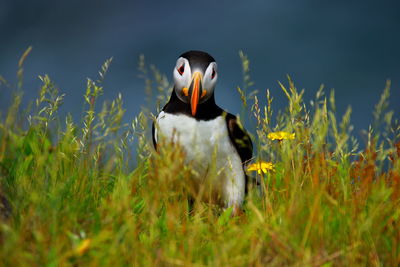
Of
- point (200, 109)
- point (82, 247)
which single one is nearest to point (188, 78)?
point (200, 109)

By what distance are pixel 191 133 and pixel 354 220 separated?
1.90 meters

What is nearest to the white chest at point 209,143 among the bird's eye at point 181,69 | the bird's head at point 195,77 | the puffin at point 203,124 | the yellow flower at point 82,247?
the puffin at point 203,124

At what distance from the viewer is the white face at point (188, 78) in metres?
4.09

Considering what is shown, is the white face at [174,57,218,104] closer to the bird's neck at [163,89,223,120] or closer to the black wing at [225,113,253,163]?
the bird's neck at [163,89,223,120]

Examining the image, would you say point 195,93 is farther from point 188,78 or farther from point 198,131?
point 198,131

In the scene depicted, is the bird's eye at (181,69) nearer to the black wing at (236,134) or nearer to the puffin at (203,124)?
the puffin at (203,124)

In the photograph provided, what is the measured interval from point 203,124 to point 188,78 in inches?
18.5

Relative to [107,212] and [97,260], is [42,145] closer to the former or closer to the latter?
[107,212]

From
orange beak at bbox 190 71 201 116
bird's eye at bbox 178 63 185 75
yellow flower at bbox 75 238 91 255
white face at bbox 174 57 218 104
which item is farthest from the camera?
bird's eye at bbox 178 63 185 75

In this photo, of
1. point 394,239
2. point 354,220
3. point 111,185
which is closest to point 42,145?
point 111,185

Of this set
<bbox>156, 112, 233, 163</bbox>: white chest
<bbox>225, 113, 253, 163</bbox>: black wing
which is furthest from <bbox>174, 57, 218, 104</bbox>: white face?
<bbox>225, 113, 253, 163</bbox>: black wing

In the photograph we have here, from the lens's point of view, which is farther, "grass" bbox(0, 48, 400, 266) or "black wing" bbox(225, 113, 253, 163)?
"black wing" bbox(225, 113, 253, 163)

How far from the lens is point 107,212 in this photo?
2.60 meters

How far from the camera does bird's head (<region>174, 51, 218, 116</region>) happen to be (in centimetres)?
402
